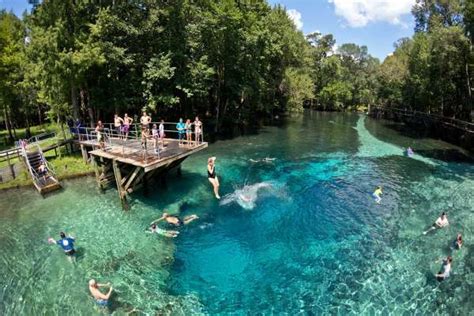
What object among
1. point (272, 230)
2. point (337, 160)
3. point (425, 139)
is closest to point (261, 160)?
point (337, 160)

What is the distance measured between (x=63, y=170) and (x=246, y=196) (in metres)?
15.3

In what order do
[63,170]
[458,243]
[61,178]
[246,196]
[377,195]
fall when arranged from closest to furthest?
[458,243] → [377,195] → [246,196] → [61,178] → [63,170]

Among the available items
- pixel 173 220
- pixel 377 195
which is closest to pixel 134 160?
pixel 173 220

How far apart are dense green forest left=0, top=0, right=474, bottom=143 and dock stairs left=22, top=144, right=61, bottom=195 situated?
5.81m

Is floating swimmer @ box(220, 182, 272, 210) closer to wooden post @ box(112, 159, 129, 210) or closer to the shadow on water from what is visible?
wooden post @ box(112, 159, 129, 210)

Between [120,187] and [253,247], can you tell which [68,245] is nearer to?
[120,187]

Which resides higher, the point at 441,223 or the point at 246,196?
the point at 246,196

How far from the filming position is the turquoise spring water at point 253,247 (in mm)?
13188

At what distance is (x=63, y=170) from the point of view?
88.1 ft

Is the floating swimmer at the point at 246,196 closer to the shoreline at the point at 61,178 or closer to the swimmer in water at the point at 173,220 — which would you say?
the swimmer in water at the point at 173,220

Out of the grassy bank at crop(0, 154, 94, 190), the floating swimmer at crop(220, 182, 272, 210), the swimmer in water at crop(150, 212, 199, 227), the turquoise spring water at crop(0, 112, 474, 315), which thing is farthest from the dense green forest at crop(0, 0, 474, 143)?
the swimmer in water at crop(150, 212, 199, 227)

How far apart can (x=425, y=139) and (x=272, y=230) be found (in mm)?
37340

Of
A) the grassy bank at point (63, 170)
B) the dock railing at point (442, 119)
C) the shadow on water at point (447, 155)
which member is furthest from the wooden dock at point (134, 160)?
the dock railing at point (442, 119)

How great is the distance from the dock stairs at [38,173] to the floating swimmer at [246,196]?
1270cm
